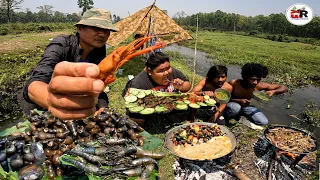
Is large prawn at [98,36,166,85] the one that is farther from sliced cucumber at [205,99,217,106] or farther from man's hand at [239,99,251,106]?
man's hand at [239,99,251,106]

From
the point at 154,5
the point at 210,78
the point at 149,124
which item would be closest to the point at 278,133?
the point at 210,78

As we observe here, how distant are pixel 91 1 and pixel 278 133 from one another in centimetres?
7747

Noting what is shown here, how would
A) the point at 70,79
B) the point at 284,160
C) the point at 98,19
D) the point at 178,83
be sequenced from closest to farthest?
the point at 70,79
the point at 98,19
the point at 284,160
the point at 178,83

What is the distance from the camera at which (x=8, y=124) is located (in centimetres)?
680

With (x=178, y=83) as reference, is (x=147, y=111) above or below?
below

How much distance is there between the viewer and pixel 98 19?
2537mm

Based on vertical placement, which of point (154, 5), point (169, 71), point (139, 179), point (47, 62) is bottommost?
point (139, 179)

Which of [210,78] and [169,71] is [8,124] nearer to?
[169,71]

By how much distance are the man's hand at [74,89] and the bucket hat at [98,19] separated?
52.3 inches

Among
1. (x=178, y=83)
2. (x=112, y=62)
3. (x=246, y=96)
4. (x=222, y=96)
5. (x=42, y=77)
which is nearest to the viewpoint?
(x=112, y=62)

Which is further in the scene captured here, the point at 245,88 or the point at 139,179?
the point at 245,88

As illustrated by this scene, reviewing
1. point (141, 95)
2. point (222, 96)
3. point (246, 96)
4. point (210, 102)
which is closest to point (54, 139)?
point (141, 95)

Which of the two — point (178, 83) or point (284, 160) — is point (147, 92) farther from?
point (284, 160)

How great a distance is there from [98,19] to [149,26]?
9809mm
